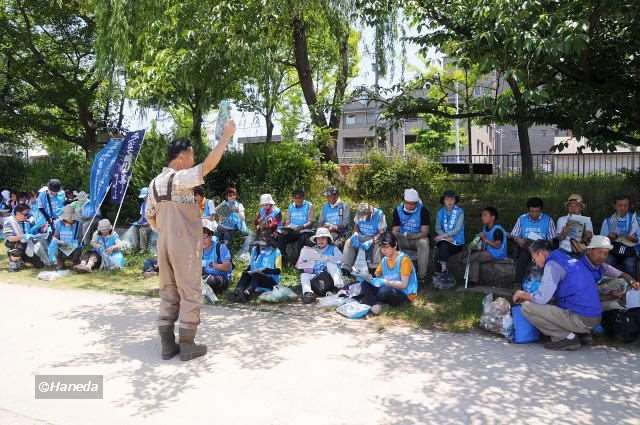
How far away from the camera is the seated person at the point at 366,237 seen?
26.5 ft

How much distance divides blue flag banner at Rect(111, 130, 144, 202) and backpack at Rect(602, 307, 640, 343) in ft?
31.6

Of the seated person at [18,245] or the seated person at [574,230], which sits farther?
the seated person at [18,245]

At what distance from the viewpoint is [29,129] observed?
65.8ft

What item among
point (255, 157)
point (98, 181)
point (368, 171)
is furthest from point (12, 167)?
point (368, 171)

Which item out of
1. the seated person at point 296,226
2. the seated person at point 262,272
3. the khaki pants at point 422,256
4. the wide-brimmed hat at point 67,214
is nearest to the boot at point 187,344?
the seated person at point 262,272

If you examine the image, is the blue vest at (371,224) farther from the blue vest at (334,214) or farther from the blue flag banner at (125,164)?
the blue flag banner at (125,164)

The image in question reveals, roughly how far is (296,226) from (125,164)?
477 cm

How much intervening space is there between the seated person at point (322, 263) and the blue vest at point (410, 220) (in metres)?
1.11

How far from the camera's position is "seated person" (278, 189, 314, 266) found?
9250 millimetres

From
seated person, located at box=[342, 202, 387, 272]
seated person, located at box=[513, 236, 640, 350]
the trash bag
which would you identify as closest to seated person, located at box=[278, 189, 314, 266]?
seated person, located at box=[342, 202, 387, 272]

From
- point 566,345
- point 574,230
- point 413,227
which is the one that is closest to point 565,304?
point 566,345

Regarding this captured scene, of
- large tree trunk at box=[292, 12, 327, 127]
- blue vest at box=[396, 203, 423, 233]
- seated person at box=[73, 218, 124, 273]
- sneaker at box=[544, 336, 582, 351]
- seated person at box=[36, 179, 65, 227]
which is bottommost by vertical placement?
sneaker at box=[544, 336, 582, 351]

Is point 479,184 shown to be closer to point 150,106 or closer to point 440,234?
point 440,234

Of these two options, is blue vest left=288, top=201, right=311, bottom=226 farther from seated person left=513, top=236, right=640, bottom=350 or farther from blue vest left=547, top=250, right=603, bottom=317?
blue vest left=547, top=250, right=603, bottom=317
